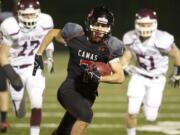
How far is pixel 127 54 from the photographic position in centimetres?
757

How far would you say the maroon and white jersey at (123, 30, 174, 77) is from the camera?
24.9ft

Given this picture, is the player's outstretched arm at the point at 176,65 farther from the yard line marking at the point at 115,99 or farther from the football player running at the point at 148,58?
the yard line marking at the point at 115,99

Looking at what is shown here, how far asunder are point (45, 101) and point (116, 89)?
195 cm

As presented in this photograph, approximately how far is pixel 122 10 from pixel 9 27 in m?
13.1

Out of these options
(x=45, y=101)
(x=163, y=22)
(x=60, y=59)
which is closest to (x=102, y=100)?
(x=45, y=101)

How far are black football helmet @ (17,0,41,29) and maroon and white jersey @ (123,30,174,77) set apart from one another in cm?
106

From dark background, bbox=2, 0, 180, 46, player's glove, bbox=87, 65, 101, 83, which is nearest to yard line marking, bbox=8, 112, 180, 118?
player's glove, bbox=87, 65, 101, 83

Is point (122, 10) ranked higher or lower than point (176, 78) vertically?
lower

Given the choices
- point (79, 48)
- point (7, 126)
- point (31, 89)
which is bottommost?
point (7, 126)

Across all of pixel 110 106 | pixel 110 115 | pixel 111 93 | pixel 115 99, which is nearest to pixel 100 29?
pixel 110 115

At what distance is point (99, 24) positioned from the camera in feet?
19.6

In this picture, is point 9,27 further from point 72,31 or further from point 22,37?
point 72,31

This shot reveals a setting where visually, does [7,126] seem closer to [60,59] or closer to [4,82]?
[4,82]

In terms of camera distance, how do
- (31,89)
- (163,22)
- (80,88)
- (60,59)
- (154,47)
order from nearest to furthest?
(80,88), (31,89), (154,47), (60,59), (163,22)
